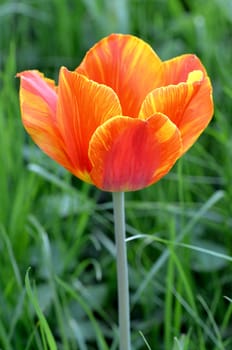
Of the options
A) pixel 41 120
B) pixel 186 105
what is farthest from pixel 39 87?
pixel 186 105

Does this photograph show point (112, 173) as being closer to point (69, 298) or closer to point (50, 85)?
point (50, 85)

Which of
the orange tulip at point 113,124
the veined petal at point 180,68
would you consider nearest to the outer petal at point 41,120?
the orange tulip at point 113,124

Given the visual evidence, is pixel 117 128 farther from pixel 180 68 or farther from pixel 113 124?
pixel 180 68

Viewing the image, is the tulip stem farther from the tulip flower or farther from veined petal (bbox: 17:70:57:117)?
veined petal (bbox: 17:70:57:117)

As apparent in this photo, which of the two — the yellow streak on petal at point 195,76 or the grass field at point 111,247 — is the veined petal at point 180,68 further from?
the grass field at point 111,247

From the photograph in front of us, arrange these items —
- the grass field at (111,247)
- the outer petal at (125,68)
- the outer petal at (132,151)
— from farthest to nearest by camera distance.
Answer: the grass field at (111,247), the outer petal at (125,68), the outer petal at (132,151)

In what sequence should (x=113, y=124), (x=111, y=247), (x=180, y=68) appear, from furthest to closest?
(x=111, y=247) → (x=180, y=68) → (x=113, y=124)
